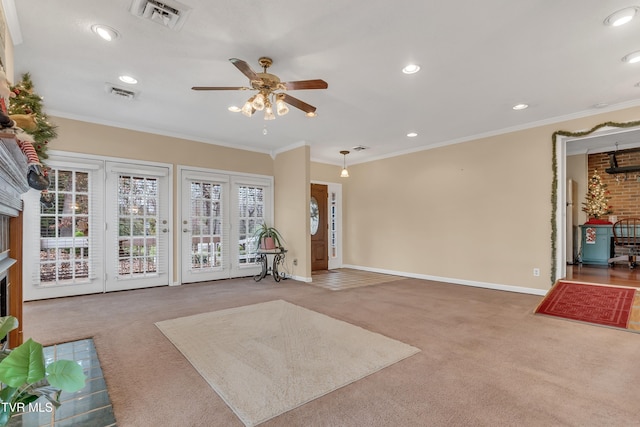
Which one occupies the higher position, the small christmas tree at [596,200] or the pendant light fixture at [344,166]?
the pendant light fixture at [344,166]

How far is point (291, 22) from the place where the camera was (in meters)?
2.39

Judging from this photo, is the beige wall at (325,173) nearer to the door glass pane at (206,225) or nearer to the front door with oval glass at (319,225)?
the front door with oval glass at (319,225)

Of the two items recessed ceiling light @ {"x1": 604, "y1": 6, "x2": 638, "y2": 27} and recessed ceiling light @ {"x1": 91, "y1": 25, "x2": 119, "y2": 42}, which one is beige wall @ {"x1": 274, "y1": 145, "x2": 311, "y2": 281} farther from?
recessed ceiling light @ {"x1": 604, "y1": 6, "x2": 638, "y2": 27}

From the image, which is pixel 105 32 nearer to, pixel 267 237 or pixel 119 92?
pixel 119 92

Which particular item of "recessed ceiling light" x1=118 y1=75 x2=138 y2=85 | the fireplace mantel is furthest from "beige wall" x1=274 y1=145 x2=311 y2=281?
the fireplace mantel

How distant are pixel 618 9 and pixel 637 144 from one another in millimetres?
5576

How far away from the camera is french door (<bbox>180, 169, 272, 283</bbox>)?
556cm

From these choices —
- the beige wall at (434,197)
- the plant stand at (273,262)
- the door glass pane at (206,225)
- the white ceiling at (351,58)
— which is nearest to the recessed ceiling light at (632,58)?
the white ceiling at (351,58)

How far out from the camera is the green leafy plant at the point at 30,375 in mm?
653

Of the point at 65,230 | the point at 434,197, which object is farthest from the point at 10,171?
the point at 434,197

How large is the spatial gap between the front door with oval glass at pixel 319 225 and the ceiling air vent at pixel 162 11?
202 inches

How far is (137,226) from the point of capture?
509 centimetres

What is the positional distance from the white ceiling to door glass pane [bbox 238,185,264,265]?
1836mm

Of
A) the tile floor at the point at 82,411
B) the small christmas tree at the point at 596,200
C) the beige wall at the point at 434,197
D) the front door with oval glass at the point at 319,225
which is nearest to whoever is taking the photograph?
the tile floor at the point at 82,411
